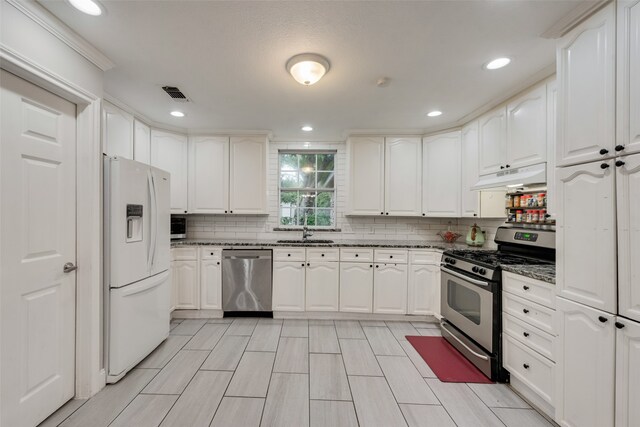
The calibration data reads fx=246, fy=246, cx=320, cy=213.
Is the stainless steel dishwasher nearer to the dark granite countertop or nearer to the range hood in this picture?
the dark granite countertop

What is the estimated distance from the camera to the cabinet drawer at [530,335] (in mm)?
1576

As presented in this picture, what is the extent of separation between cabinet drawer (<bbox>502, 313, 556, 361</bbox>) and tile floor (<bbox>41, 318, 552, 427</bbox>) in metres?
0.44

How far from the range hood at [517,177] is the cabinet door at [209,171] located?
3162mm

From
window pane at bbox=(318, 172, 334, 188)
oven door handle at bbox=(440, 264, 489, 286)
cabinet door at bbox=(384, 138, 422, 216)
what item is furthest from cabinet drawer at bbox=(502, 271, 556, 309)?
window pane at bbox=(318, 172, 334, 188)

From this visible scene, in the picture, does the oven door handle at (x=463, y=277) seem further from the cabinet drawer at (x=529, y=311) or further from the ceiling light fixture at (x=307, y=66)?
the ceiling light fixture at (x=307, y=66)

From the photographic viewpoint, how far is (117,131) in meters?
2.58

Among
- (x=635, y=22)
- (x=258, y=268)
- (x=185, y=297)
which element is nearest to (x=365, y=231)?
(x=258, y=268)

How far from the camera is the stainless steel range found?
6.43ft

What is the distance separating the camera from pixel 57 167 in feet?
5.29

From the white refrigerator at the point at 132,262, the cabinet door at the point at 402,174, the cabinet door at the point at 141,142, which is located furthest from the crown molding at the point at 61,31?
the cabinet door at the point at 402,174

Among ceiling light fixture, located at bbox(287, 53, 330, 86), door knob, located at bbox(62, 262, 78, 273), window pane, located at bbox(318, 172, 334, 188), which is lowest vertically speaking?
door knob, located at bbox(62, 262, 78, 273)

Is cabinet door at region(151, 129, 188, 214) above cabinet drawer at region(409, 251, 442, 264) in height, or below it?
above

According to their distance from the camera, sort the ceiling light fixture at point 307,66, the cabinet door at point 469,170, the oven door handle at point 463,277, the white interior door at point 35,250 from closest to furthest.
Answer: the white interior door at point 35,250 → the ceiling light fixture at point 307,66 → the oven door handle at point 463,277 → the cabinet door at point 469,170

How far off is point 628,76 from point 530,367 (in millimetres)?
1800
